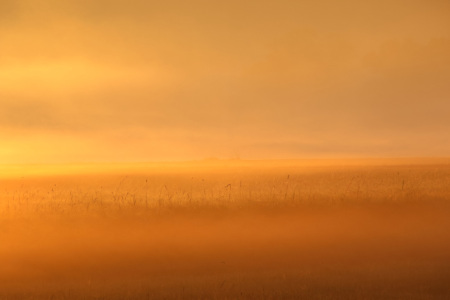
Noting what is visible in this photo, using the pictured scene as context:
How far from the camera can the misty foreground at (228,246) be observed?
9.95 meters

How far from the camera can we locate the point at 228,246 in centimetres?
1477

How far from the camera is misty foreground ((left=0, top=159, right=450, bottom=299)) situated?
32.6 ft

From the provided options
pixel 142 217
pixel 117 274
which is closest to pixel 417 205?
pixel 142 217

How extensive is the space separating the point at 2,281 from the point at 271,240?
28.6 feet

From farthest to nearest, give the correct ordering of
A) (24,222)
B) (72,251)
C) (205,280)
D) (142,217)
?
(142,217) → (24,222) → (72,251) → (205,280)

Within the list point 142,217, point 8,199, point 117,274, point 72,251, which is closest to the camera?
point 117,274

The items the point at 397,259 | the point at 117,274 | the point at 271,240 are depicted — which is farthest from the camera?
the point at 271,240

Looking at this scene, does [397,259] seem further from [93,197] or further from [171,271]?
[93,197]

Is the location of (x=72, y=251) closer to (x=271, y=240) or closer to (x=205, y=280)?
(x=205, y=280)

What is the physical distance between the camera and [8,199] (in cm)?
2619

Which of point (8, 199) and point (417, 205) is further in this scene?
point (8, 199)

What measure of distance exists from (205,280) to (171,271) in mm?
1521

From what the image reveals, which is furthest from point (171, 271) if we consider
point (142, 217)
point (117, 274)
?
point (142, 217)

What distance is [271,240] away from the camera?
614 inches
